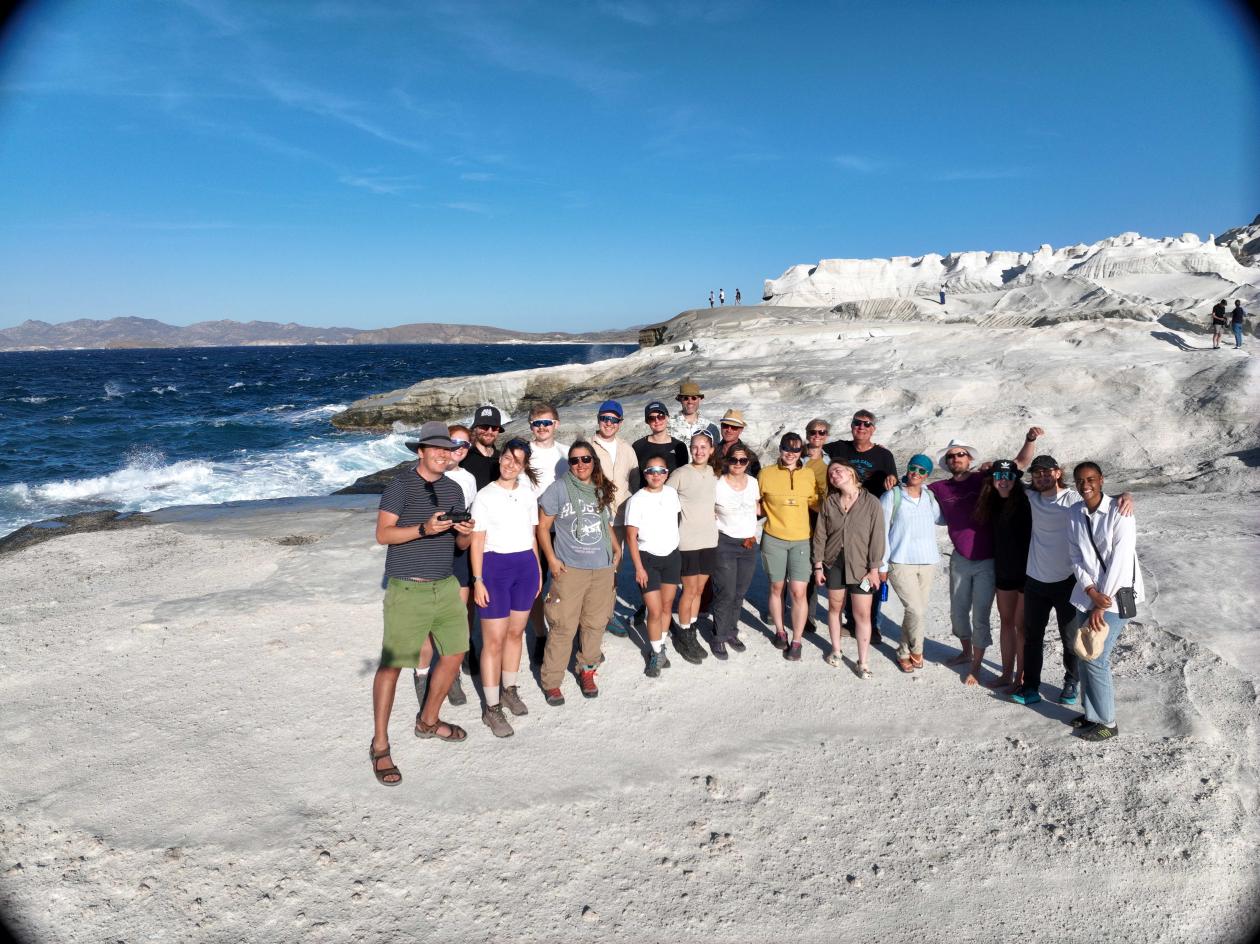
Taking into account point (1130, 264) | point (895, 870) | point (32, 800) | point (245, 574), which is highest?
point (1130, 264)

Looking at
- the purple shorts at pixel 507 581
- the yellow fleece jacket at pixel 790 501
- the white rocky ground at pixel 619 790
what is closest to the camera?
the white rocky ground at pixel 619 790

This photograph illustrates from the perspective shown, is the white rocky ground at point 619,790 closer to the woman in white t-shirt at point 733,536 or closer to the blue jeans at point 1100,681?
the blue jeans at point 1100,681

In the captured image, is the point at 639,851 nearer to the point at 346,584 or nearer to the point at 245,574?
the point at 346,584

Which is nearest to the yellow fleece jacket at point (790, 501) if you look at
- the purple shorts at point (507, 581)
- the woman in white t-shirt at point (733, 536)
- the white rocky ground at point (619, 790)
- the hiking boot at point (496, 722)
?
the woman in white t-shirt at point (733, 536)

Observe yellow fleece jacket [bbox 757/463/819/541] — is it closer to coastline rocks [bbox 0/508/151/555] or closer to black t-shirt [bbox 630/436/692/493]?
black t-shirt [bbox 630/436/692/493]

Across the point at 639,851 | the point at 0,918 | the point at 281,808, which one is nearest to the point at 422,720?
the point at 281,808

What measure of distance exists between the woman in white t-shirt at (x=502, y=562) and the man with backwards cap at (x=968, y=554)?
319cm

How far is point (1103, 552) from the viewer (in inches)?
169

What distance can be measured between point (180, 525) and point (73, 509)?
8.34 metres

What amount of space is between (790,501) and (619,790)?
2736 millimetres

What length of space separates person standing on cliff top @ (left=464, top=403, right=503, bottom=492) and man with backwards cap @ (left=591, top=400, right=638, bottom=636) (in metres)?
0.85

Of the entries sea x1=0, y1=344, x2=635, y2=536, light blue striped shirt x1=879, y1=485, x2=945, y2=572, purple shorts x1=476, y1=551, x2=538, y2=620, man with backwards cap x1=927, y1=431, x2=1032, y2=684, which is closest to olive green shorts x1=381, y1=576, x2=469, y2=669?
purple shorts x1=476, y1=551, x2=538, y2=620

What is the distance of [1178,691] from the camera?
4.78 meters

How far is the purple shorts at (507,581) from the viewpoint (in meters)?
4.73
